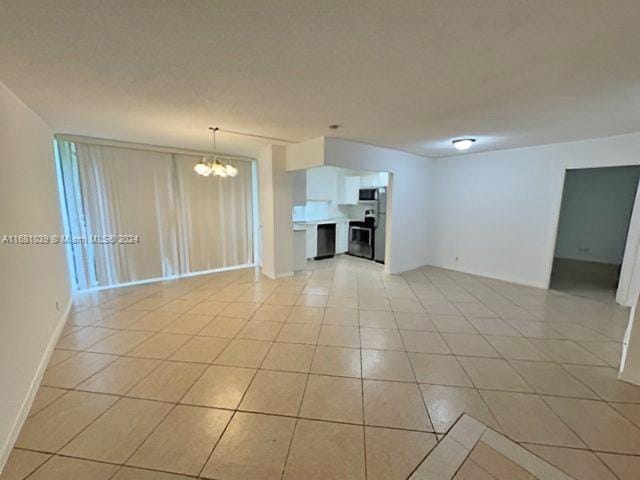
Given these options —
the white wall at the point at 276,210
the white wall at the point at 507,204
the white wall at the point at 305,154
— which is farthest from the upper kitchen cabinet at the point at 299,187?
the white wall at the point at 507,204

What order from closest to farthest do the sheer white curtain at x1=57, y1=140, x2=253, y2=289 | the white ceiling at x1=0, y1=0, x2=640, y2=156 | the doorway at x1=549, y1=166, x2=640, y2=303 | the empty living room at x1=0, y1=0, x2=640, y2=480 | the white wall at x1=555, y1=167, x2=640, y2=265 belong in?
the white ceiling at x1=0, y1=0, x2=640, y2=156, the empty living room at x1=0, y1=0, x2=640, y2=480, the sheer white curtain at x1=57, y1=140, x2=253, y2=289, the doorway at x1=549, y1=166, x2=640, y2=303, the white wall at x1=555, y1=167, x2=640, y2=265

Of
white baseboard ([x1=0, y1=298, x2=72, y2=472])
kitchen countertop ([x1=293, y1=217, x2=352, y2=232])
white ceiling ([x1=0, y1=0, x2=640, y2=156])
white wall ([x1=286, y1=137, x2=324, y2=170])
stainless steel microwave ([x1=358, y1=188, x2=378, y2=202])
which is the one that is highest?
white ceiling ([x1=0, y1=0, x2=640, y2=156])

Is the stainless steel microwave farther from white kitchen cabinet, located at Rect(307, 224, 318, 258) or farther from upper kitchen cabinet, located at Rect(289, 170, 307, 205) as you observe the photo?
upper kitchen cabinet, located at Rect(289, 170, 307, 205)

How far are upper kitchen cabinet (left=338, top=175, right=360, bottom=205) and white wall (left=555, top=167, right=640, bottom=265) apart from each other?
4560 mm

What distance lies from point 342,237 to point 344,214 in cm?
66

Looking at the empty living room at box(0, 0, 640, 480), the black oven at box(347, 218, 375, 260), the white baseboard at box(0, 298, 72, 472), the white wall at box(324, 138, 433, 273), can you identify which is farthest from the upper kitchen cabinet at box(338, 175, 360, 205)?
the white baseboard at box(0, 298, 72, 472)

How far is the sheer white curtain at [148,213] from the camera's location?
4.14 metres

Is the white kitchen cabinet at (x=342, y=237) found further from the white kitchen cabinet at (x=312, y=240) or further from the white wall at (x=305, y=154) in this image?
the white wall at (x=305, y=154)

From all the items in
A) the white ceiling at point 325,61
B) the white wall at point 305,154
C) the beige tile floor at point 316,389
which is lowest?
the beige tile floor at point 316,389

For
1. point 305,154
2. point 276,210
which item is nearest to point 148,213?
point 276,210

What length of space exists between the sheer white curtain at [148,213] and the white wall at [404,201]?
A: 2.63 m

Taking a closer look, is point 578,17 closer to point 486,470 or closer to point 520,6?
point 520,6

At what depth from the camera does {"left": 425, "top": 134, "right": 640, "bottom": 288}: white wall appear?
4.17 meters

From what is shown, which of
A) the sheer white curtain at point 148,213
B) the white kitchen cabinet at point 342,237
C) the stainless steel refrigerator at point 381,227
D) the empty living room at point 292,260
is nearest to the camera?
the empty living room at point 292,260
